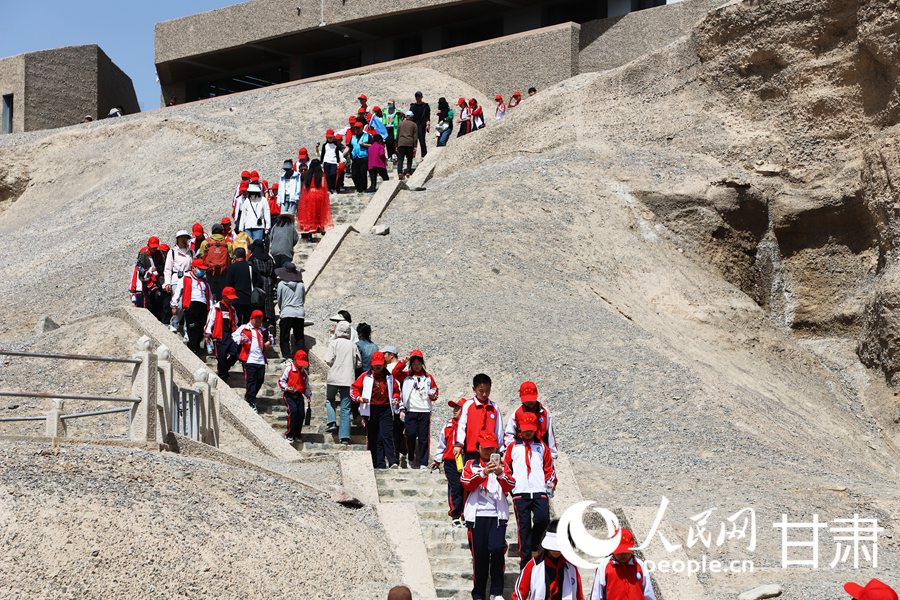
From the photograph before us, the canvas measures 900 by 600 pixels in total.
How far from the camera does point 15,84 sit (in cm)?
4375

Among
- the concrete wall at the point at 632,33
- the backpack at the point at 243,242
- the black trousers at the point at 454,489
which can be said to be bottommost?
the black trousers at the point at 454,489

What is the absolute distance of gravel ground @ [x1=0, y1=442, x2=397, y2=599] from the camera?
30.1 feet

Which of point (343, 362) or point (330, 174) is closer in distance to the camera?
point (343, 362)

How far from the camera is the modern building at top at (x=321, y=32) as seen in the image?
4009 centimetres

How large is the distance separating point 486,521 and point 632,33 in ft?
84.3

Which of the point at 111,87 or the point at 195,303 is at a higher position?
the point at 111,87

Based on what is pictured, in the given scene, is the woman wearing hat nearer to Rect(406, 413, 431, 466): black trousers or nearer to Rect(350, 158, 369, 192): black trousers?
Rect(406, 413, 431, 466): black trousers

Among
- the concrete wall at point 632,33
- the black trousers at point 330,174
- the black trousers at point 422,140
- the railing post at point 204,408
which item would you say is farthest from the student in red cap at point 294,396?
the concrete wall at point 632,33

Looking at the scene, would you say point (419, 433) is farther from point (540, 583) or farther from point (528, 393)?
point (540, 583)

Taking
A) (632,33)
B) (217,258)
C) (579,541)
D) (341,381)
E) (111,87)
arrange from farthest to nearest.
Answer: (111,87) < (632,33) < (217,258) < (341,381) < (579,541)

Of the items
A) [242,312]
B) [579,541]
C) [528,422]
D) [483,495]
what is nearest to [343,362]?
[242,312]

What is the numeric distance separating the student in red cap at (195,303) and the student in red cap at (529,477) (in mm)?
7098

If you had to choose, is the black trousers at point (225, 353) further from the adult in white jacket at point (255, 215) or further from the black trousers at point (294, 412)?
the adult in white jacket at point (255, 215)

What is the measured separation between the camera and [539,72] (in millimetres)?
35438
